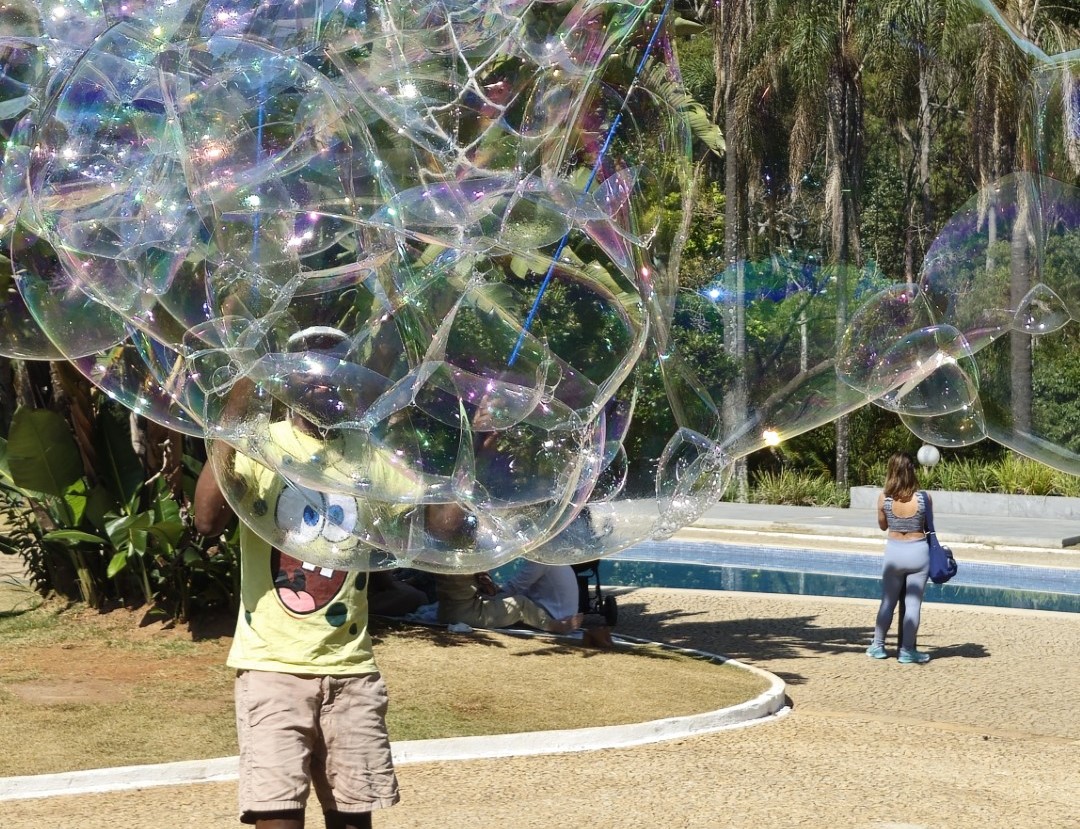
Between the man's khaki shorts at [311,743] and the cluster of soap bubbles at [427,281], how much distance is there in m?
0.38

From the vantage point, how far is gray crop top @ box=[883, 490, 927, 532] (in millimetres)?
10109

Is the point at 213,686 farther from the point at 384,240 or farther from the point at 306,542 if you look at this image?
the point at 384,240

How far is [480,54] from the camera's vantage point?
482 cm

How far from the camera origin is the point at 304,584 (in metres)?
4.19

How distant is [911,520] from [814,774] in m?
3.50

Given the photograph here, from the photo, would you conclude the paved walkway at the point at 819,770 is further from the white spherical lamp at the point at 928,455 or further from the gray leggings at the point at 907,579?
the white spherical lamp at the point at 928,455

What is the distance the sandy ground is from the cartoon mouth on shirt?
6.96 ft

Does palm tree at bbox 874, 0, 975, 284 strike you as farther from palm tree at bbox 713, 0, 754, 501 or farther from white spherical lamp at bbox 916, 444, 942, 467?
white spherical lamp at bbox 916, 444, 942, 467

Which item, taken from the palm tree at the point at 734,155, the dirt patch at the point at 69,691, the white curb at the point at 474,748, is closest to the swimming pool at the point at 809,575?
the white curb at the point at 474,748

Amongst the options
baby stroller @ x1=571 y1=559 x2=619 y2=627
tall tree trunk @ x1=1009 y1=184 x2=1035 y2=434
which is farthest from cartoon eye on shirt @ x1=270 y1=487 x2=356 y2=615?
baby stroller @ x1=571 y1=559 x2=619 y2=627

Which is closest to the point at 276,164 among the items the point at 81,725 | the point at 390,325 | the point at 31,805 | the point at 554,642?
the point at 390,325

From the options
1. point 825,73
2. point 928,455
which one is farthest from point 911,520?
point 928,455

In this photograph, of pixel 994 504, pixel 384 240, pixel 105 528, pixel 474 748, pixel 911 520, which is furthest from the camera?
pixel 994 504

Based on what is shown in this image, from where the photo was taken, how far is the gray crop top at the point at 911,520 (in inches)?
398
